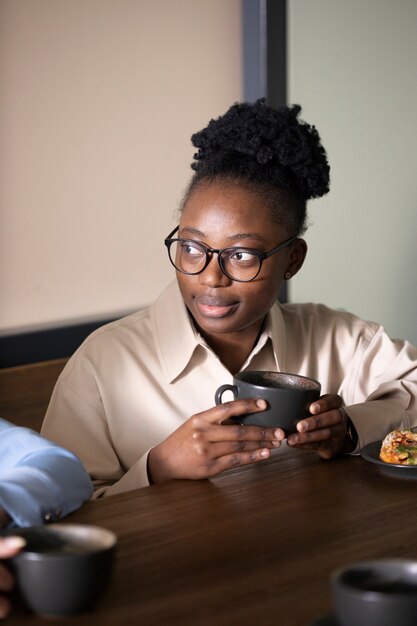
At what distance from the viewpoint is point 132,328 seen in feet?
6.95

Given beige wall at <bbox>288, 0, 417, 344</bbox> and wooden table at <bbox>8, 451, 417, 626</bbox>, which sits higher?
beige wall at <bbox>288, 0, 417, 344</bbox>

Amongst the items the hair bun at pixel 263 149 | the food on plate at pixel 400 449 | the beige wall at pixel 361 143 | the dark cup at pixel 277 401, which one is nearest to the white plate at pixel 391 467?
the food on plate at pixel 400 449

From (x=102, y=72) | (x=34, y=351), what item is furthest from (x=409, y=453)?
(x=102, y=72)

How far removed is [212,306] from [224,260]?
90 millimetres

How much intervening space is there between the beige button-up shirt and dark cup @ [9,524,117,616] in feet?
2.37

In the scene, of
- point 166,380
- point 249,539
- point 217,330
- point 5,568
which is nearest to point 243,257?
point 217,330

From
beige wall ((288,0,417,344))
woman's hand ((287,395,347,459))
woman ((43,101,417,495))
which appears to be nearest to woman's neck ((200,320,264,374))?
woman ((43,101,417,495))

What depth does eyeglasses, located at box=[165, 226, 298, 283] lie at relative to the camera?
6.30 feet

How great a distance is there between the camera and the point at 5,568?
108 centimetres

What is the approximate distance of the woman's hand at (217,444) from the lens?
1633 mm

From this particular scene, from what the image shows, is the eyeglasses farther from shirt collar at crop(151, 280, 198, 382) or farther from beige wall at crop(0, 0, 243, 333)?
beige wall at crop(0, 0, 243, 333)

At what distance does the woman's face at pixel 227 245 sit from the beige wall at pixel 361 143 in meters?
1.62

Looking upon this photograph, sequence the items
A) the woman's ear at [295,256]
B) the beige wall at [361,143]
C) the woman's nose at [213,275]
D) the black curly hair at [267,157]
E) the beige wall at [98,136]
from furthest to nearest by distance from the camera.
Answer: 1. the beige wall at [361,143]
2. the beige wall at [98,136]
3. the woman's ear at [295,256]
4. the black curly hair at [267,157]
5. the woman's nose at [213,275]

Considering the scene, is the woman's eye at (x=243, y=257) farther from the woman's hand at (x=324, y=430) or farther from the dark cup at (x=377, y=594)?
the dark cup at (x=377, y=594)
